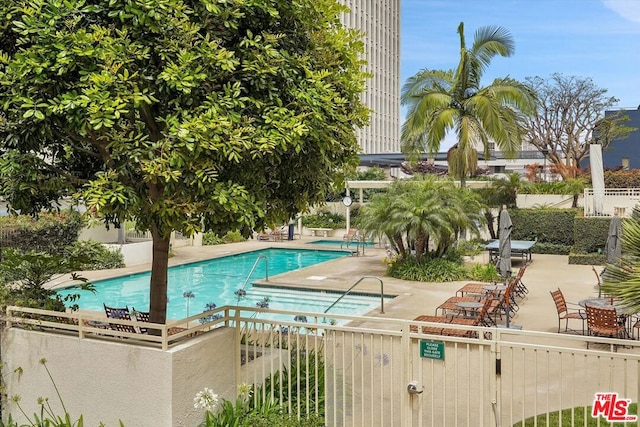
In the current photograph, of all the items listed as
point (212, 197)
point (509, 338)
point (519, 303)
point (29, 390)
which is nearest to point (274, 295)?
point (519, 303)

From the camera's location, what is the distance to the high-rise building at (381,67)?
6511 centimetres

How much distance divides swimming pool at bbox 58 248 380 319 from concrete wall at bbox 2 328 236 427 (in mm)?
5167

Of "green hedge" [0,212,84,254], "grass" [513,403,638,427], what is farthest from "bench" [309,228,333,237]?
"grass" [513,403,638,427]

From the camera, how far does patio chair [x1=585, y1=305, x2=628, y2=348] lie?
8.98 meters

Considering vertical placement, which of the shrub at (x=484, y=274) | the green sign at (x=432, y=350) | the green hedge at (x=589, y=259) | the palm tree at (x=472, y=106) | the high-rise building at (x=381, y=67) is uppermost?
the high-rise building at (x=381, y=67)

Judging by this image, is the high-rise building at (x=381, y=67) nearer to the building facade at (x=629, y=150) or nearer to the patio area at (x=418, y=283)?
the building facade at (x=629, y=150)

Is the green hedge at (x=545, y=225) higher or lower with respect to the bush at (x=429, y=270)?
higher

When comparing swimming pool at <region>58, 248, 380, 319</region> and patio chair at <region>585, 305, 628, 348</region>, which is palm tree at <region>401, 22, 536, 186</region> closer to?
swimming pool at <region>58, 248, 380, 319</region>

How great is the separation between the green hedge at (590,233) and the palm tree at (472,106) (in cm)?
391

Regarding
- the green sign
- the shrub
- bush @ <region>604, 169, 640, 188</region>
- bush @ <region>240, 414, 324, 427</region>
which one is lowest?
bush @ <region>240, 414, 324, 427</region>

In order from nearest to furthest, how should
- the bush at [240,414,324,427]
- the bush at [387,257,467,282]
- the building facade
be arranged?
1. the bush at [240,414,324,427]
2. the bush at [387,257,467,282]
3. the building facade

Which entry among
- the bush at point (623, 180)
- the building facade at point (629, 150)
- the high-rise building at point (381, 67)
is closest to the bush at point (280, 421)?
the bush at point (623, 180)

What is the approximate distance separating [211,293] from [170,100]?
1235 cm

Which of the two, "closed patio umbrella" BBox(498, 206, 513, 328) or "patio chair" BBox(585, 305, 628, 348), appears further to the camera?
"closed patio umbrella" BBox(498, 206, 513, 328)
